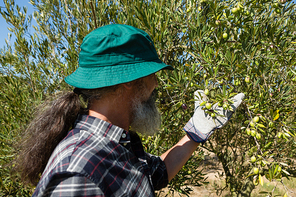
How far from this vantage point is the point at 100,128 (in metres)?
1.22

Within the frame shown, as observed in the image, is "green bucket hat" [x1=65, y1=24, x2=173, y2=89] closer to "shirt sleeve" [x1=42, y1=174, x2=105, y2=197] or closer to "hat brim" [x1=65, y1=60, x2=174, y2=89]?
"hat brim" [x1=65, y1=60, x2=174, y2=89]

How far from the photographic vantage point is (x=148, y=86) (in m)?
1.47

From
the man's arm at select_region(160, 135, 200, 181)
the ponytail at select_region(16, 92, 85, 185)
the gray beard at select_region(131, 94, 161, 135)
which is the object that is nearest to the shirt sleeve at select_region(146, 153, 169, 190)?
the man's arm at select_region(160, 135, 200, 181)

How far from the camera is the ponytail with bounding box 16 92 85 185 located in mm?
1266

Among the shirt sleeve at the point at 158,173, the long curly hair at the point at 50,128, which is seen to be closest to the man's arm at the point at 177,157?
the shirt sleeve at the point at 158,173

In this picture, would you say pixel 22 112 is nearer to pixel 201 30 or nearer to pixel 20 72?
pixel 20 72

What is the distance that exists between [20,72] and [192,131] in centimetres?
256

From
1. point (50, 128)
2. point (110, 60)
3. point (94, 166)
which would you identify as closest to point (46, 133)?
point (50, 128)

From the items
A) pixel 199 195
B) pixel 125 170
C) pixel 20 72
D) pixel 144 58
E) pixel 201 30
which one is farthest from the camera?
pixel 199 195

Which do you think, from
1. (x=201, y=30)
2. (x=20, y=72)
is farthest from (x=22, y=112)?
(x=201, y=30)

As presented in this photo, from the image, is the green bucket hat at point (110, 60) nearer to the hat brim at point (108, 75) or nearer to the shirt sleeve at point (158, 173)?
the hat brim at point (108, 75)

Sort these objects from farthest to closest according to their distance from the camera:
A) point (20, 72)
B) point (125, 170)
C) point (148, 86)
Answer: point (20, 72)
point (148, 86)
point (125, 170)

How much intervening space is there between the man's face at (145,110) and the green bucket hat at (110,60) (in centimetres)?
20

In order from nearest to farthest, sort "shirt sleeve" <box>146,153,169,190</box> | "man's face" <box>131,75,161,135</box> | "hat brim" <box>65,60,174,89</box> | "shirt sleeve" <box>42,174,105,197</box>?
"shirt sleeve" <box>42,174,105,197</box>, "hat brim" <box>65,60,174,89</box>, "man's face" <box>131,75,161,135</box>, "shirt sleeve" <box>146,153,169,190</box>
